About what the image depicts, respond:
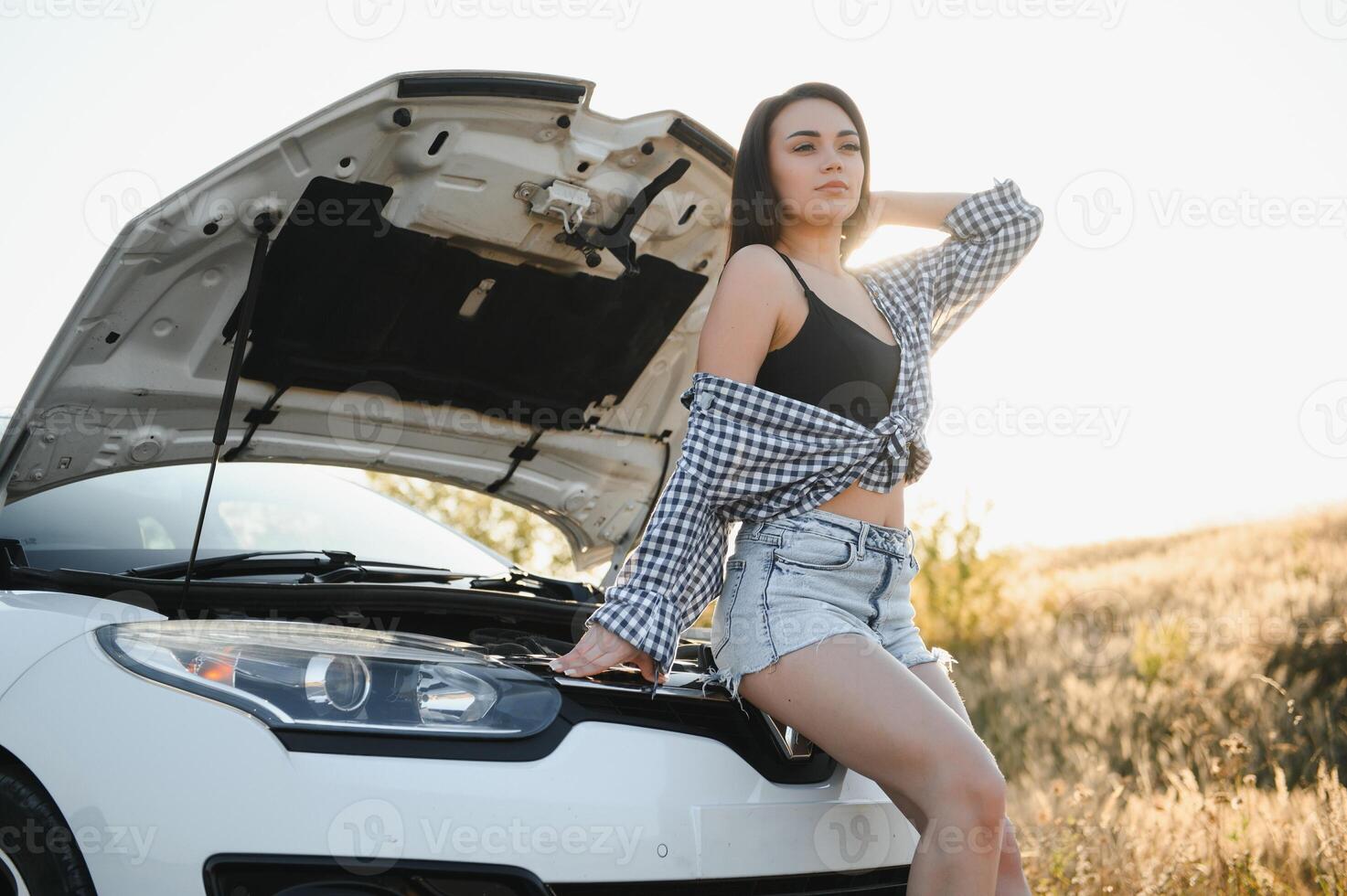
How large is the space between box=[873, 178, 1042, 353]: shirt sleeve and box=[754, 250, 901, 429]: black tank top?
37cm

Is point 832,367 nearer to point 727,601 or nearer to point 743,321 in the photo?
point 743,321

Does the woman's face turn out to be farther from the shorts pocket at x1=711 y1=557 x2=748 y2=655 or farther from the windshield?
the windshield

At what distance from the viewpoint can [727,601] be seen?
7.01ft

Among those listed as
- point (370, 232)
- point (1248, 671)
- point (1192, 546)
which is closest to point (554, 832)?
point (370, 232)

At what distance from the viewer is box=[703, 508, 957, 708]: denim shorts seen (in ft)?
6.61

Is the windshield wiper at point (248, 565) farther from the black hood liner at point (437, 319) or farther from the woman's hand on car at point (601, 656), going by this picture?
the woman's hand on car at point (601, 656)

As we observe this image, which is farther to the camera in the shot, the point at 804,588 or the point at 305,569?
the point at 305,569

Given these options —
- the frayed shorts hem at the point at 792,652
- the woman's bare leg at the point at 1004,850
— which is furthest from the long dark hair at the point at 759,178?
the woman's bare leg at the point at 1004,850

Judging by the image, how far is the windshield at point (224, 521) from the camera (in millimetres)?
2779

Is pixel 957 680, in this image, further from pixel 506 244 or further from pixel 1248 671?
pixel 506 244

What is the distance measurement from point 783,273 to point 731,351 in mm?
214

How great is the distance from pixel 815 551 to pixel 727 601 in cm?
20

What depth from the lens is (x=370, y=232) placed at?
273 cm

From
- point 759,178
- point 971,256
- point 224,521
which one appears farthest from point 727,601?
point 224,521
